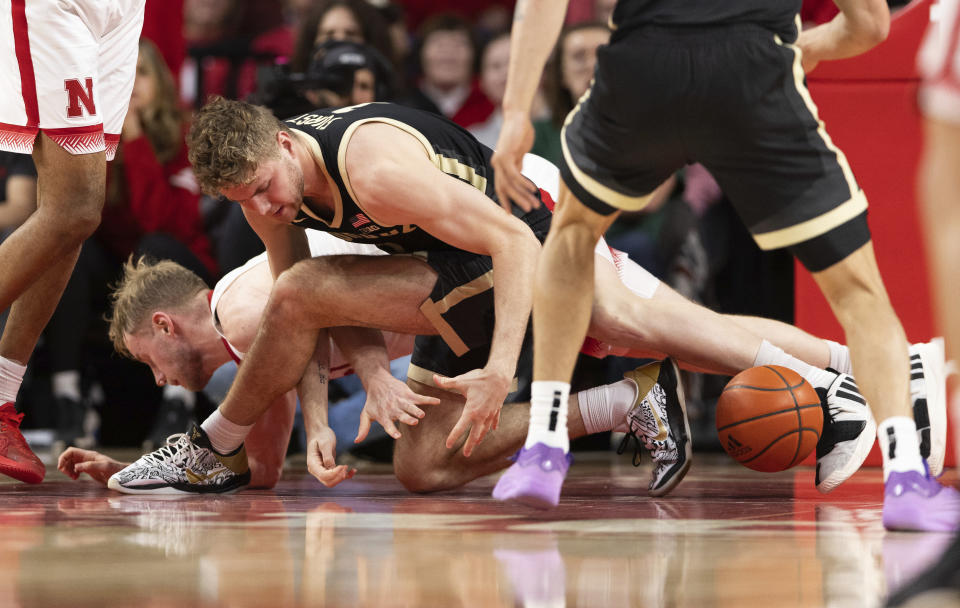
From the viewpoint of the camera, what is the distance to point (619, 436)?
5.57 meters

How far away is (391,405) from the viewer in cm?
314

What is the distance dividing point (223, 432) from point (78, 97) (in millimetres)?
1059

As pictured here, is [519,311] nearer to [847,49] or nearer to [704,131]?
[704,131]

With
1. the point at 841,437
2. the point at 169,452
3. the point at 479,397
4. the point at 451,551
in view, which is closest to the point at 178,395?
the point at 169,452

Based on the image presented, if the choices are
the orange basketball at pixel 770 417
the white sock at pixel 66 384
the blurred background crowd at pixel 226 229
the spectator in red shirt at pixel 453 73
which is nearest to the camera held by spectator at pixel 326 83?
the blurred background crowd at pixel 226 229

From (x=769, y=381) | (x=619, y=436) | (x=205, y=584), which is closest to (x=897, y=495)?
(x=769, y=381)

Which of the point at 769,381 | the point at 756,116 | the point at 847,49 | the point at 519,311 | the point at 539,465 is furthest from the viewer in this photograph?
the point at 769,381

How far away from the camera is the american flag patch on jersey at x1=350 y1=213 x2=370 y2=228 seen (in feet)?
10.6

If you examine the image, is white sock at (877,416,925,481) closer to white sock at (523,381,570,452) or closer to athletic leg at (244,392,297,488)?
white sock at (523,381,570,452)

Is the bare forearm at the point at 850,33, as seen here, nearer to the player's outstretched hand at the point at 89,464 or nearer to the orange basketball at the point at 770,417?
the orange basketball at the point at 770,417

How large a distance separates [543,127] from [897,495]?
3955mm

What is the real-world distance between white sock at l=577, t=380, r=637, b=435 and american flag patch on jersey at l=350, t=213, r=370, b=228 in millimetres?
776

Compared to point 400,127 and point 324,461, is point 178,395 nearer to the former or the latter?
point 324,461

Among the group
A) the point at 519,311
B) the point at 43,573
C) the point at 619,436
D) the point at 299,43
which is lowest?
the point at 619,436
